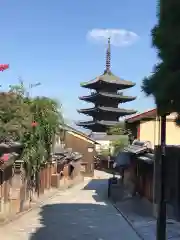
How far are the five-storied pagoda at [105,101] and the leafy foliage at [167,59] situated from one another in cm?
5621

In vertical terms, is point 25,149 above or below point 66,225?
above

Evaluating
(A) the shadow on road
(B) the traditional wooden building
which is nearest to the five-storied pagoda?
(B) the traditional wooden building

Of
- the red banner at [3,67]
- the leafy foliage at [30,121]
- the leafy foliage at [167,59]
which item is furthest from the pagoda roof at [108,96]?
the leafy foliage at [167,59]

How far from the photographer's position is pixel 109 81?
217ft

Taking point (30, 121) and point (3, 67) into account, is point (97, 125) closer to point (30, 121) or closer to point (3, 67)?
point (30, 121)

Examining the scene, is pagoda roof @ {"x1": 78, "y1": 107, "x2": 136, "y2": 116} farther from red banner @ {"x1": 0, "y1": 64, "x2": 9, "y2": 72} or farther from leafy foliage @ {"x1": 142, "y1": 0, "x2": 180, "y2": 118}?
leafy foliage @ {"x1": 142, "y1": 0, "x2": 180, "y2": 118}

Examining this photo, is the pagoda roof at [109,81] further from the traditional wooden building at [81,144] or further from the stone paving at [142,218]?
the stone paving at [142,218]

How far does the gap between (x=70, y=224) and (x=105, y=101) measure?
4939cm

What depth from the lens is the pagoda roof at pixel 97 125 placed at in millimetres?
65875

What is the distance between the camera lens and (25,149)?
21.9 m

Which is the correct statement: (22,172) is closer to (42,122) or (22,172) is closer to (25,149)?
(25,149)

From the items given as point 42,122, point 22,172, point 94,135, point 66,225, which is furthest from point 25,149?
point 94,135

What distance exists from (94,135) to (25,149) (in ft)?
144

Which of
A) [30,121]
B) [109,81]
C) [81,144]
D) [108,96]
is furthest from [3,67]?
[109,81]
